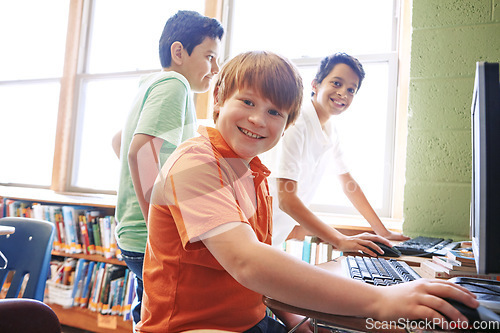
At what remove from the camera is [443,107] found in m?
1.89

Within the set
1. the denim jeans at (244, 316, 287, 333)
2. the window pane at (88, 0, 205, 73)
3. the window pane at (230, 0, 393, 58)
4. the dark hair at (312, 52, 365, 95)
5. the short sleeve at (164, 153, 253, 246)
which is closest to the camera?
the short sleeve at (164, 153, 253, 246)

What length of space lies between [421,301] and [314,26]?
8.20 ft

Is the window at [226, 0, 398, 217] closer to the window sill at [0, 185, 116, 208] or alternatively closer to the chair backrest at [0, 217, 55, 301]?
the window sill at [0, 185, 116, 208]

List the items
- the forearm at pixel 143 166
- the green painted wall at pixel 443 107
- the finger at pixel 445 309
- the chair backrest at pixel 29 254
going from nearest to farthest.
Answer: the finger at pixel 445 309
the forearm at pixel 143 166
the chair backrest at pixel 29 254
the green painted wall at pixel 443 107

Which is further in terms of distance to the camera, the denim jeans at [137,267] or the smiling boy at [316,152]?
the smiling boy at [316,152]

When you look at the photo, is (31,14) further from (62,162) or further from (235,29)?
(235,29)

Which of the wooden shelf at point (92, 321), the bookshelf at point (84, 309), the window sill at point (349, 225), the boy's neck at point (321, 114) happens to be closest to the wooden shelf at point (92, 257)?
the bookshelf at point (84, 309)

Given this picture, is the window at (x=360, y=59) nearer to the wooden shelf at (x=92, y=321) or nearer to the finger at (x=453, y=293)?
the wooden shelf at (x=92, y=321)

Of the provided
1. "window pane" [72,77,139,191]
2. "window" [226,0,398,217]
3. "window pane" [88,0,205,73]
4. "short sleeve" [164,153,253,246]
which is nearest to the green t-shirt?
"short sleeve" [164,153,253,246]

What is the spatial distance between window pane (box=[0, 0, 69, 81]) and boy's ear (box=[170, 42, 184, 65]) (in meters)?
2.57

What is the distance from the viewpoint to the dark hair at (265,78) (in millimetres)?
803

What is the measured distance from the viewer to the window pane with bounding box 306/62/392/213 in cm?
247

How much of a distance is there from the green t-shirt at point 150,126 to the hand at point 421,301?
2.63ft

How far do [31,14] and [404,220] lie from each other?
3990 mm
